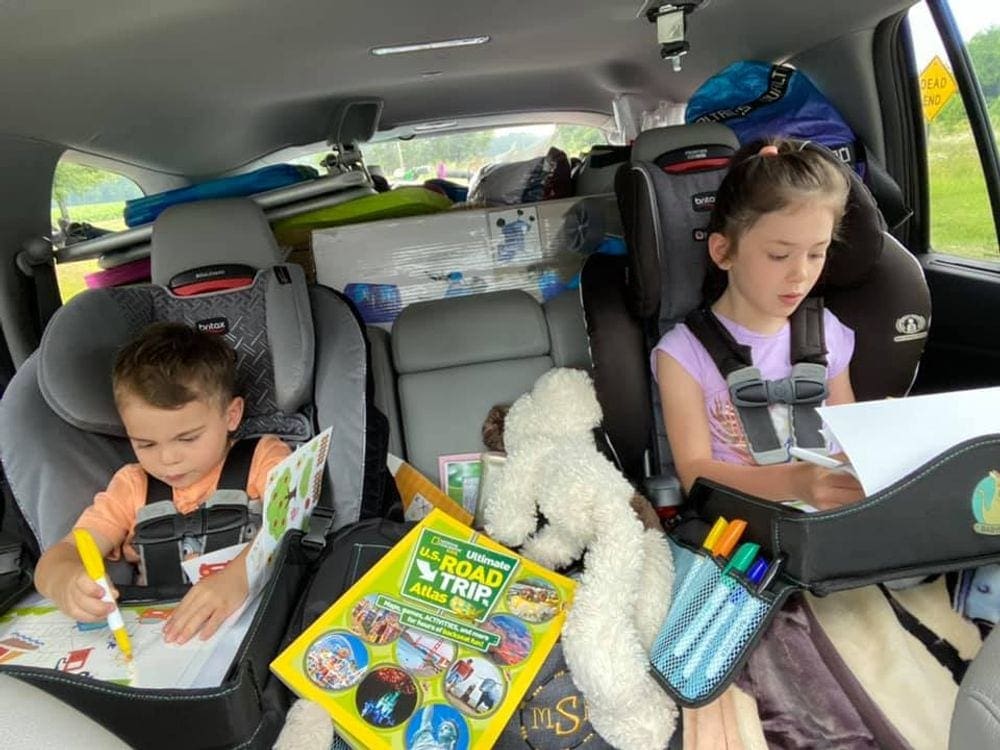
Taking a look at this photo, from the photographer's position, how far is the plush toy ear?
2.19m

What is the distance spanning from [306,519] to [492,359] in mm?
910

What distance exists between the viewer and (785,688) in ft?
3.54

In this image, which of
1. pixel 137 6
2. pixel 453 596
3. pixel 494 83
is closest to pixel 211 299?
pixel 137 6

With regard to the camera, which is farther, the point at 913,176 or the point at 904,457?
the point at 913,176

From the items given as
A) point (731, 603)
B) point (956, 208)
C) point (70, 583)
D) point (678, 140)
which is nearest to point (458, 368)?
point (678, 140)

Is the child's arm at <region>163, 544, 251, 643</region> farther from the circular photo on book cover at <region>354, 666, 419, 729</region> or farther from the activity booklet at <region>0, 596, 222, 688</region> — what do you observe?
the circular photo on book cover at <region>354, 666, 419, 729</region>

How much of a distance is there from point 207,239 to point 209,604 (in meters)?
1.01

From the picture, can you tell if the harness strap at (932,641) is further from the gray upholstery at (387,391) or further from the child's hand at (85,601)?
the gray upholstery at (387,391)

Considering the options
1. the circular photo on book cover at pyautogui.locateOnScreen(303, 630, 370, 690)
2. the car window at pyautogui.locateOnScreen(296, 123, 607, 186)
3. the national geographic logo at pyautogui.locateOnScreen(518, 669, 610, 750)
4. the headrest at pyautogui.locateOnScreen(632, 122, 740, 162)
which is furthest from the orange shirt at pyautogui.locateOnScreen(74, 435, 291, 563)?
the car window at pyautogui.locateOnScreen(296, 123, 607, 186)

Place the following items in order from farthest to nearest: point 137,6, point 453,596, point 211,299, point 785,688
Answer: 1. point 211,299
2. point 137,6
3. point 453,596
4. point 785,688

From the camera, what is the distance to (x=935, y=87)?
2.37 meters

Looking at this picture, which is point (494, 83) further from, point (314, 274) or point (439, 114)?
point (314, 274)

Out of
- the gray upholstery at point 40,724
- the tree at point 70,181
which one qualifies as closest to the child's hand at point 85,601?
the gray upholstery at point 40,724

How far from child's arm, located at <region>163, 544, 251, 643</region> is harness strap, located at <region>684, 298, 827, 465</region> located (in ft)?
3.53
